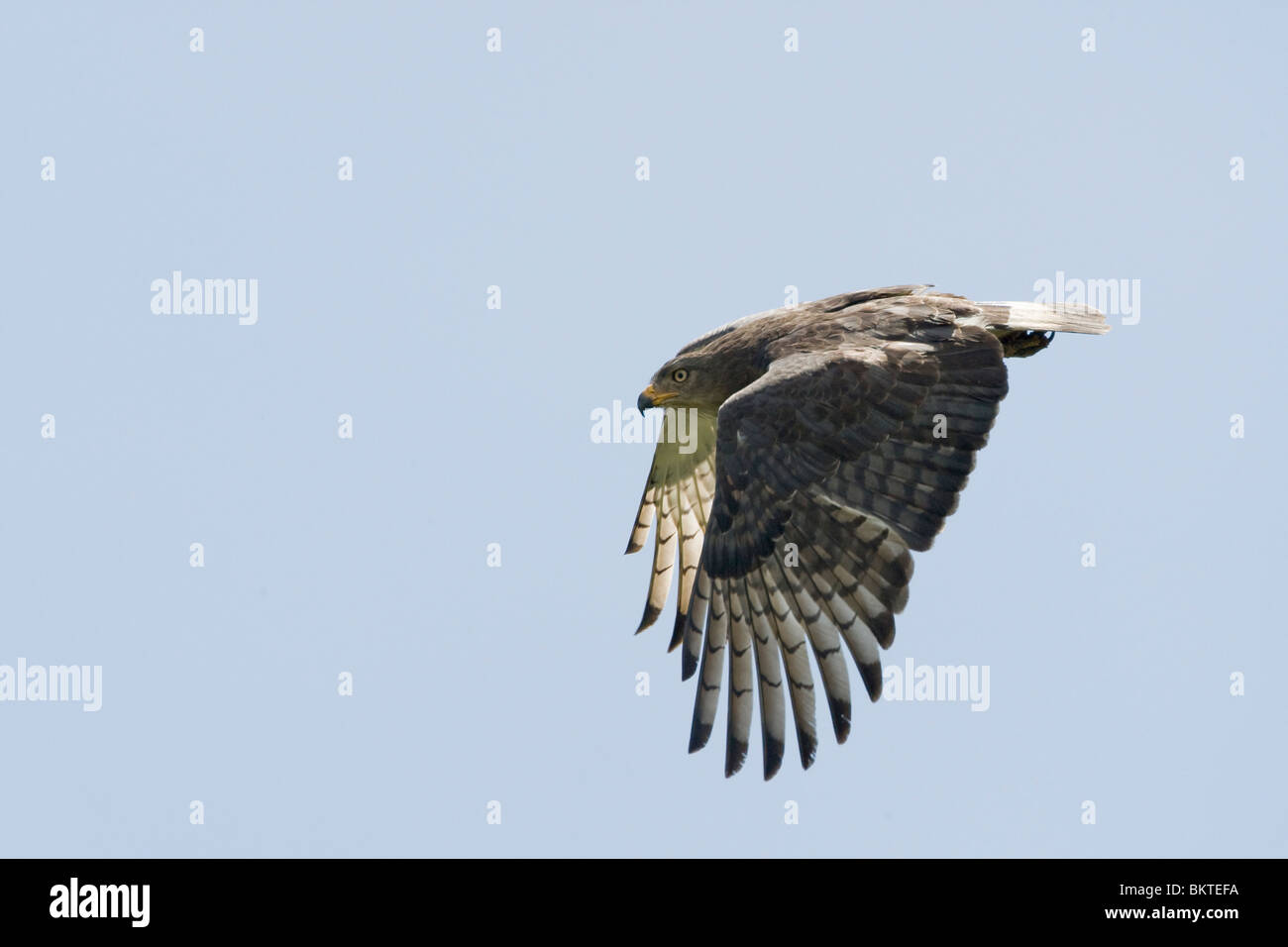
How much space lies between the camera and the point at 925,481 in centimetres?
1141

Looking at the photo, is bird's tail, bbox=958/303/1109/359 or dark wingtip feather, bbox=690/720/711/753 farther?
bird's tail, bbox=958/303/1109/359

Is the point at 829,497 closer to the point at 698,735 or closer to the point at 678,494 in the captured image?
the point at 698,735

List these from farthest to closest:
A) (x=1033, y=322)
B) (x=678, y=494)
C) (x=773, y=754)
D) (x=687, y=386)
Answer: (x=678, y=494), (x=687, y=386), (x=1033, y=322), (x=773, y=754)

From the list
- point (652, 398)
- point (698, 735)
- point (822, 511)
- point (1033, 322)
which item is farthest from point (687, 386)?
point (698, 735)

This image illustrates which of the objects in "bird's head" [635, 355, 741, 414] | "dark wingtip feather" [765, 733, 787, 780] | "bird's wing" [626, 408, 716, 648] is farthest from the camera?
"bird's wing" [626, 408, 716, 648]

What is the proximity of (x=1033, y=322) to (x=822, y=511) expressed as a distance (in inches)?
92.4

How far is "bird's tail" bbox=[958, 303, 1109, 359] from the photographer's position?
12508 mm

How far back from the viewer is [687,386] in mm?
13406

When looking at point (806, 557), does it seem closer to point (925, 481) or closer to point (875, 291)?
point (925, 481)

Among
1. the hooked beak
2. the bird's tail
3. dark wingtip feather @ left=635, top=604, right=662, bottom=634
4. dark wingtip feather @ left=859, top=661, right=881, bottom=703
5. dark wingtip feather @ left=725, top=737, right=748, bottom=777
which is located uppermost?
the bird's tail

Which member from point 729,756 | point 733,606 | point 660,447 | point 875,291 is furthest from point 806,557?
point 660,447

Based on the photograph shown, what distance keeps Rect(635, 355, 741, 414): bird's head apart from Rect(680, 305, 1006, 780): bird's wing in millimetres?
1285

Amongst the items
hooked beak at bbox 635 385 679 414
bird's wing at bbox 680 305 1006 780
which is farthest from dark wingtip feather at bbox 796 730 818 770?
hooked beak at bbox 635 385 679 414

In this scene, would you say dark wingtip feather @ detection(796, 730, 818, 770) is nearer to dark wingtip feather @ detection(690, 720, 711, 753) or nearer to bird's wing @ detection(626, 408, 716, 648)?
dark wingtip feather @ detection(690, 720, 711, 753)
